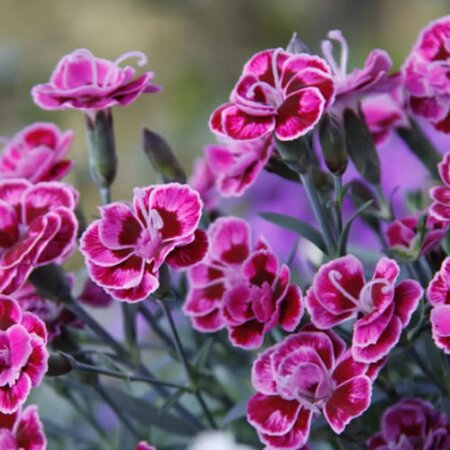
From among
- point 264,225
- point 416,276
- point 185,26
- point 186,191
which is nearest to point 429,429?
point 416,276

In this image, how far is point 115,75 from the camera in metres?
0.57

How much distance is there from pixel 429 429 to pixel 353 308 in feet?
0.31

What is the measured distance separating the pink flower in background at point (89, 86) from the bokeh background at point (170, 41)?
1834 mm

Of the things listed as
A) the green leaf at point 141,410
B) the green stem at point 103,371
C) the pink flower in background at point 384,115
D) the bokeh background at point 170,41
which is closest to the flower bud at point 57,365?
the green stem at point 103,371

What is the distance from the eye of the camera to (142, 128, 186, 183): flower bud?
1.91 ft

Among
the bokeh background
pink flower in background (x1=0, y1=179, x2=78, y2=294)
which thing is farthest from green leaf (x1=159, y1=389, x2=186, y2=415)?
the bokeh background

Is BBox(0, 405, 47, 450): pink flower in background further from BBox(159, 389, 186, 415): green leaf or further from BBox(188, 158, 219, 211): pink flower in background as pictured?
BBox(188, 158, 219, 211): pink flower in background

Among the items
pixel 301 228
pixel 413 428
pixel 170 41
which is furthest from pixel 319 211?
pixel 170 41

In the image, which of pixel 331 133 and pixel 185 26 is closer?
pixel 331 133

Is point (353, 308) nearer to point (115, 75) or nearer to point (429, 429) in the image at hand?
point (429, 429)

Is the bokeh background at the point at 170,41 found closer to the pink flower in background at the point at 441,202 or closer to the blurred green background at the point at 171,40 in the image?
the blurred green background at the point at 171,40

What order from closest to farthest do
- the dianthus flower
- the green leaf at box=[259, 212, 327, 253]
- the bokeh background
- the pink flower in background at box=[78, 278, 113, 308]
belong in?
1. the dianthus flower
2. the green leaf at box=[259, 212, 327, 253]
3. the pink flower in background at box=[78, 278, 113, 308]
4. the bokeh background

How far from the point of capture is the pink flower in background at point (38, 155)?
0.60 meters

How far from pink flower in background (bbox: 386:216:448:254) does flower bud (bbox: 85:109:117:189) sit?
182 millimetres
